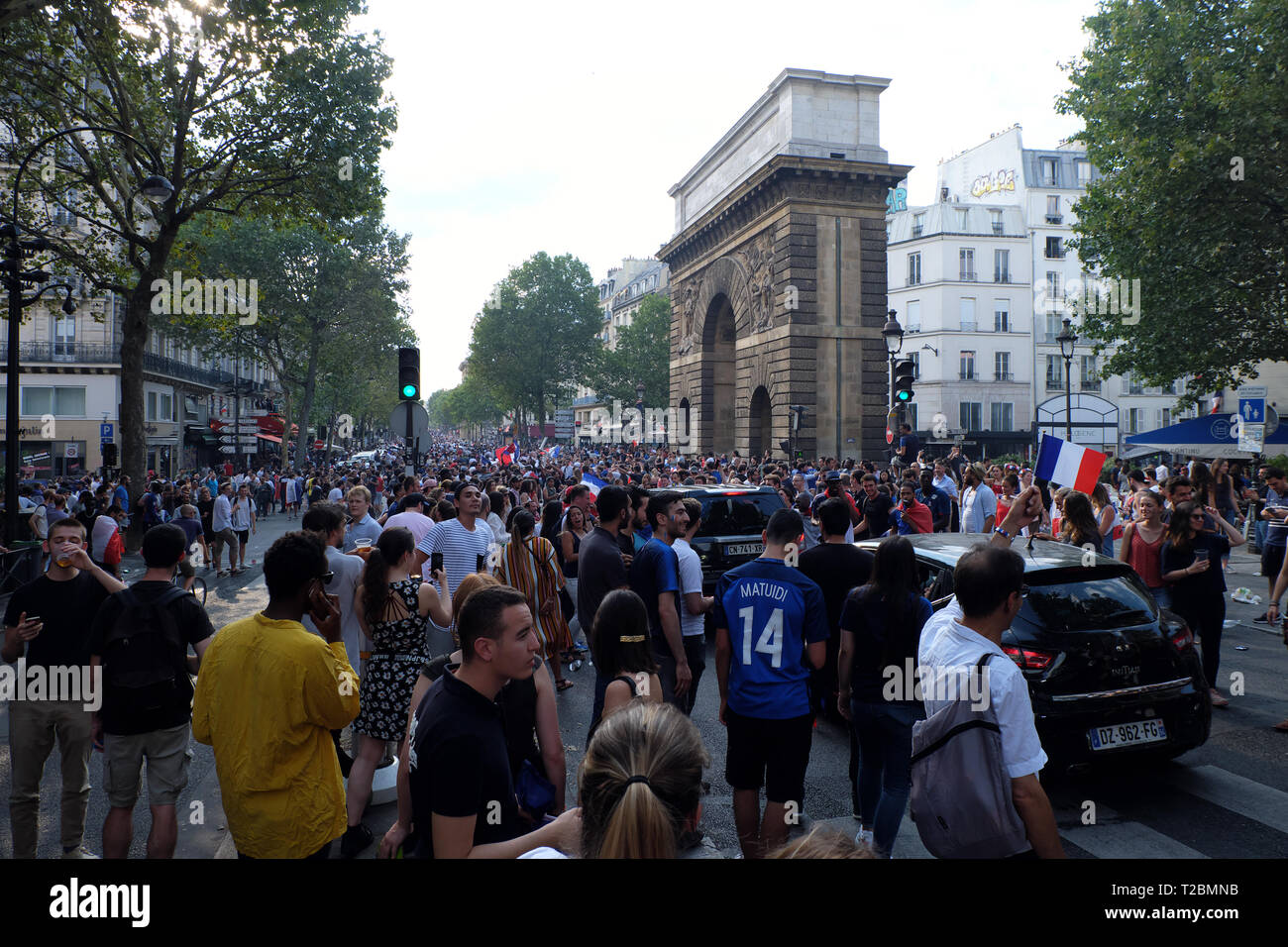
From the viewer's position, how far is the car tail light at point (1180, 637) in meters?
5.50

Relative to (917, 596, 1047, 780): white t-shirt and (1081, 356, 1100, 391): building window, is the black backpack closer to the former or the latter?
(917, 596, 1047, 780): white t-shirt

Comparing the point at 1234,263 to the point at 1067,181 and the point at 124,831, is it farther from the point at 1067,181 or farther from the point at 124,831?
the point at 1067,181

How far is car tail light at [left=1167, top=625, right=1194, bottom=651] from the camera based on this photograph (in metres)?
5.50

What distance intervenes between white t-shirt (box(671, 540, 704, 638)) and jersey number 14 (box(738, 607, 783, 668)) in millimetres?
1238

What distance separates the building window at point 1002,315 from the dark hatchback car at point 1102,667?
5379cm

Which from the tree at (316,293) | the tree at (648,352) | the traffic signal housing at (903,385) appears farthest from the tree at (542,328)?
the traffic signal housing at (903,385)

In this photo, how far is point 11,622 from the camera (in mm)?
4375

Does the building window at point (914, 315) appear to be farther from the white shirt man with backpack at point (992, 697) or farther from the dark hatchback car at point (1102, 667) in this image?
the white shirt man with backpack at point (992, 697)

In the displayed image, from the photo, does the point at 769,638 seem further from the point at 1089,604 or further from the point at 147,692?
the point at 147,692

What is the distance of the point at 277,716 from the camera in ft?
10.6

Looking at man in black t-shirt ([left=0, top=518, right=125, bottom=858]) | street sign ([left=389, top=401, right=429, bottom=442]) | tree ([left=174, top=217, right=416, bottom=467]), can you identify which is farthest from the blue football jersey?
tree ([left=174, top=217, right=416, bottom=467])

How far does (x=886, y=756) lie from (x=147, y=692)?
3624 millimetres

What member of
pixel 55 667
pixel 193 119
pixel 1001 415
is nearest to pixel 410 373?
pixel 55 667

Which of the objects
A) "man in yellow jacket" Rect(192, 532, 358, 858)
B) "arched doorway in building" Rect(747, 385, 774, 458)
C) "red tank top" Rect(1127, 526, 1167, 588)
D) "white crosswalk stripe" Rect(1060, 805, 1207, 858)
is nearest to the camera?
"man in yellow jacket" Rect(192, 532, 358, 858)
